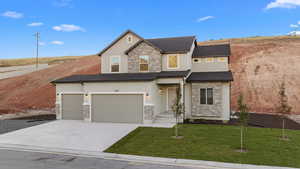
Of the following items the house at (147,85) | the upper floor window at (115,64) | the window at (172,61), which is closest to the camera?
the house at (147,85)

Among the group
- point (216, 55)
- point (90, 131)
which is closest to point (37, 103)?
point (90, 131)

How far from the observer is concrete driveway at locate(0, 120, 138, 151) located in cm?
966

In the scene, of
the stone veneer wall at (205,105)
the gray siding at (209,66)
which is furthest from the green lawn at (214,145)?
the gray siding at (209,66)

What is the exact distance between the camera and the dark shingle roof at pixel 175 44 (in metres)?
17.4

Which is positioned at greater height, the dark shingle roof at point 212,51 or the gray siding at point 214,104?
the dark shingle roof at point 212,51

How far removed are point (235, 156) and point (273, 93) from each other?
25722 millimetres

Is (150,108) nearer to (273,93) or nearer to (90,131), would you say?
(90,131)

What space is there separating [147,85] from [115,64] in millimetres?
6208

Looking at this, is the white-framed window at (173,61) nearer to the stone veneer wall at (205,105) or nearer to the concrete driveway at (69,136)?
the stone veneer wall at (205,105)

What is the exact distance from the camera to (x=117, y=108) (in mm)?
14914

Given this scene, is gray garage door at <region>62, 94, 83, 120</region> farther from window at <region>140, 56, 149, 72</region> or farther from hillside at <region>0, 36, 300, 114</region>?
hillside at <region>0, 36, 300, 114</region>

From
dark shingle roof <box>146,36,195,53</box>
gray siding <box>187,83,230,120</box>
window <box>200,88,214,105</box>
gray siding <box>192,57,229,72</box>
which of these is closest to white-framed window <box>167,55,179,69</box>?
dark shingle roof <box>146,36,195,53</box>

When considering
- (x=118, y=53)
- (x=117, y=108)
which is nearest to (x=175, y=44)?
(x=118, y=53)

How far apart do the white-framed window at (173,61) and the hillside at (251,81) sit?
12.5 m
